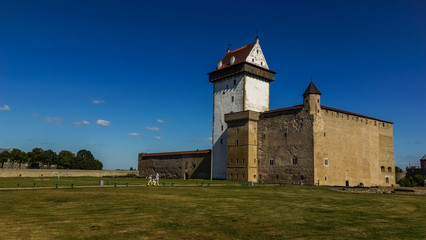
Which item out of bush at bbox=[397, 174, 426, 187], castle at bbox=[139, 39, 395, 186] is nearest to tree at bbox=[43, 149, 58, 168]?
castle at bbox=[139, 39, 395, 186]

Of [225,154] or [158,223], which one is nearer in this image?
[158,223]

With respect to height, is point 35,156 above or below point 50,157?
above

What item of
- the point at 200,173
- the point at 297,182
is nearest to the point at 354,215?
the point at 297,182

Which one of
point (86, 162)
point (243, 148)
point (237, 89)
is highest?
point (237, 89)

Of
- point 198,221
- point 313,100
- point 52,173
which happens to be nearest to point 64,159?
point 52,173

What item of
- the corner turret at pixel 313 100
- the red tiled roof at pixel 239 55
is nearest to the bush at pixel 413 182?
the corner turret at pixel 313 100

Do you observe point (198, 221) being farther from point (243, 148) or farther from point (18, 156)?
point (18, 156)

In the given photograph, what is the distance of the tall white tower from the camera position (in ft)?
161

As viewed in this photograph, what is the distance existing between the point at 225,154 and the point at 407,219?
120 ft

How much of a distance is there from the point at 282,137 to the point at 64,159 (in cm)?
7304

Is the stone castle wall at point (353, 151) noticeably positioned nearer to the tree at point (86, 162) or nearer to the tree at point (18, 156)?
the tree at point (18, 156)

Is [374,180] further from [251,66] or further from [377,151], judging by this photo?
[251,66]

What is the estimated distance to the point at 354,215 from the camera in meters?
14.2

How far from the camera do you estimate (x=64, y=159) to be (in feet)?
303
